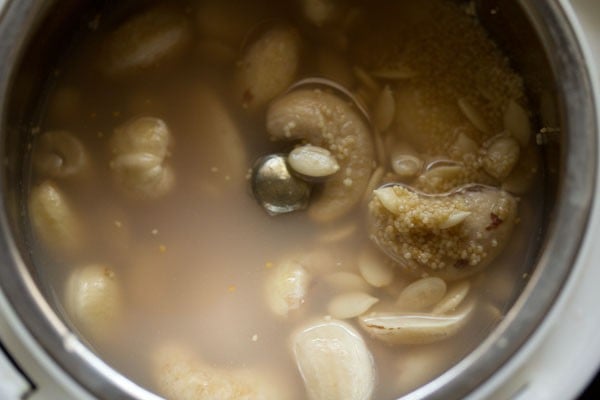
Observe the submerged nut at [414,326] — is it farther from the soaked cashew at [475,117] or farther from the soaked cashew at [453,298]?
the soaked cashew at [475,117]

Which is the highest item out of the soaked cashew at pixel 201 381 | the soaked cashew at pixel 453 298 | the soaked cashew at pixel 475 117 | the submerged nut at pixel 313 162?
the soaked cashew at pixel 475 117

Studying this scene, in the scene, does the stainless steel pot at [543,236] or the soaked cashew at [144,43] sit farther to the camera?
the soaked cashew at [144,43]

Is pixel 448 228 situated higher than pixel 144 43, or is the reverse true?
pixel 144 43

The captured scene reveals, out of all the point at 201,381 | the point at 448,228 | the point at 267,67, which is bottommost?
the point at 201,381

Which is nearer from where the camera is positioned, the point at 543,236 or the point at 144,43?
the point at 543,236

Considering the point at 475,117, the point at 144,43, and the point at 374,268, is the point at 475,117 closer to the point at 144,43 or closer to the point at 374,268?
the point at 374,268

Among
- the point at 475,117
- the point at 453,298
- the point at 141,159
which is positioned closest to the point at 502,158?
the point at 475,117

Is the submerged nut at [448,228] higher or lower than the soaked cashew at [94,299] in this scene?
higher

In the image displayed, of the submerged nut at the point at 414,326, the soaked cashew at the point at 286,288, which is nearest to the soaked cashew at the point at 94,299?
the soaked cashew at the point at 286,288
